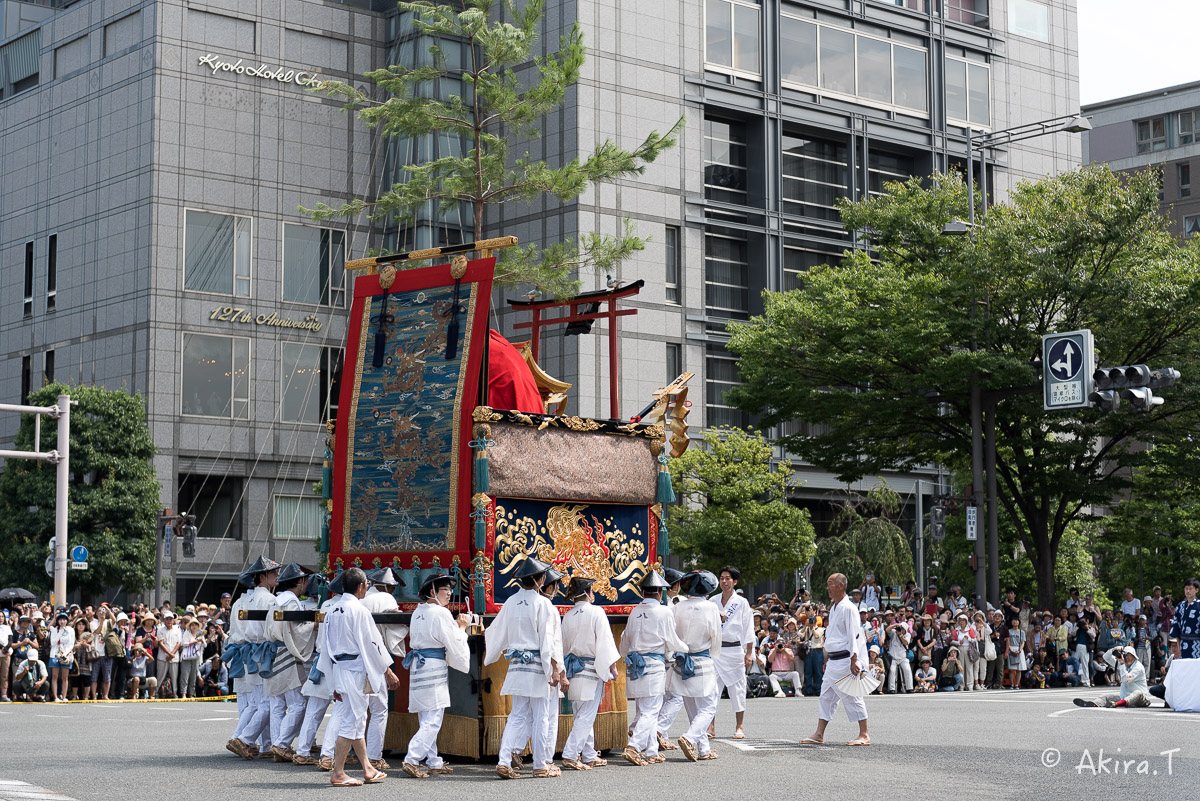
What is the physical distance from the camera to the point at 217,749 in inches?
648

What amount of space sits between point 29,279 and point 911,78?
32672 mm

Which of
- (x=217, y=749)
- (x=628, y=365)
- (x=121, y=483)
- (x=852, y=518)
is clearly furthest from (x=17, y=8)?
(x=217, y=749)

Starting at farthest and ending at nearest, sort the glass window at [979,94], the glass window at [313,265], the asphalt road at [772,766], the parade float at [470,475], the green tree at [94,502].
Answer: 1. the glass window at [979,94]
2. the glass window at [313,265]
3. the green tree at [94,502]
4. the parade float at [470,475]
5. the asphalt road at [772,766]

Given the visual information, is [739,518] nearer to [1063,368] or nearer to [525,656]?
[1063,368]

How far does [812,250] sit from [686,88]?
25.1 ft

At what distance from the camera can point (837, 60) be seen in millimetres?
54719

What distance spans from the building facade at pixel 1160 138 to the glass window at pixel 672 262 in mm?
38197

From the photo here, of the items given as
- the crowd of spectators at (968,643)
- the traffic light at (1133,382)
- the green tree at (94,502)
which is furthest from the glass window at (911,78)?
the traffic light at (1133,382)

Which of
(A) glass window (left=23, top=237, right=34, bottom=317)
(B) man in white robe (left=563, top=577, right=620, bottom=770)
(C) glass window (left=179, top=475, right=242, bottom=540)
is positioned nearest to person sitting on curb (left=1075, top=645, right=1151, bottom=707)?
(B) man in white robe (left=563, top=577, right=620, bottom=770)

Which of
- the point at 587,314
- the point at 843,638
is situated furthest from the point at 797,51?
the point at 843,638

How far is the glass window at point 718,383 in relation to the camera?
5103cm

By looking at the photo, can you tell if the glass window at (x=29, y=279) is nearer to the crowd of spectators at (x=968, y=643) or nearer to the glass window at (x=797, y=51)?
the glass window at (x=797, y=51)

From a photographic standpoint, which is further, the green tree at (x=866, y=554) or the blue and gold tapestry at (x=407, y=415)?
the green tree at (x=866, y=554)

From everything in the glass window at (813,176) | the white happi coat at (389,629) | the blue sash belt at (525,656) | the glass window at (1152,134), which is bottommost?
the blue sash belt at (525,656)
